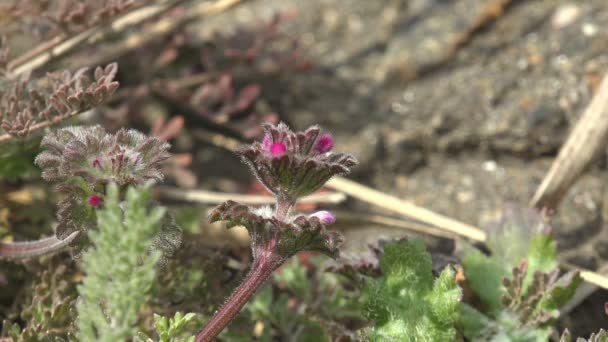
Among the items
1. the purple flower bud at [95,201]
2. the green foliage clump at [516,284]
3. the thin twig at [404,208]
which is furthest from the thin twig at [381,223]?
the purple flower bud at [95,201]

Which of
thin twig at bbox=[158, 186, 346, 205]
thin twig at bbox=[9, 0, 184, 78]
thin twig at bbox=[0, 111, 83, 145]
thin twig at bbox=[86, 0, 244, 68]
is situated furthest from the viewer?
→ thin twig at bbox=[86, 0, 244, 68]

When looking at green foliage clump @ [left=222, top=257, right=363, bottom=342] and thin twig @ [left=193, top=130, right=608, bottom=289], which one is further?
thin twig @ [left=193, top=130, right=608, bottom=289]

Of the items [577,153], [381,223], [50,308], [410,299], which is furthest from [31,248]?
[577,153]

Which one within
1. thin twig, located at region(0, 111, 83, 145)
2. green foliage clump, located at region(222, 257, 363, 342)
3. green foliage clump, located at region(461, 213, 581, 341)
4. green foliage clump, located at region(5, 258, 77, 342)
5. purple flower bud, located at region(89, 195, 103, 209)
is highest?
thin twig, located at region(0, 111, 83, 145)

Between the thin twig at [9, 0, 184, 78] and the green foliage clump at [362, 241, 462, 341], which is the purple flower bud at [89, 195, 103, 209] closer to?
the green foliage clump at [362, 241, 462, 341]

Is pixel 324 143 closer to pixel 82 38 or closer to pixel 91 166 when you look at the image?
pixel 91 166

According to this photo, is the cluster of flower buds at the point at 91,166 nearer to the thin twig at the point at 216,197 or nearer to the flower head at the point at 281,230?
the flower head at the point at 281,230

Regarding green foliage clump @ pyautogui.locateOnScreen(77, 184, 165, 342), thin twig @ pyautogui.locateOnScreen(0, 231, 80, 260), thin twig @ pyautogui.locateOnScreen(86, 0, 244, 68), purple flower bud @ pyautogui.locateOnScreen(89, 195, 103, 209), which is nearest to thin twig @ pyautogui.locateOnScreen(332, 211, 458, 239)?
thin twig @ pyautogui.locateOnScreen(86, 0, 244, 68)
